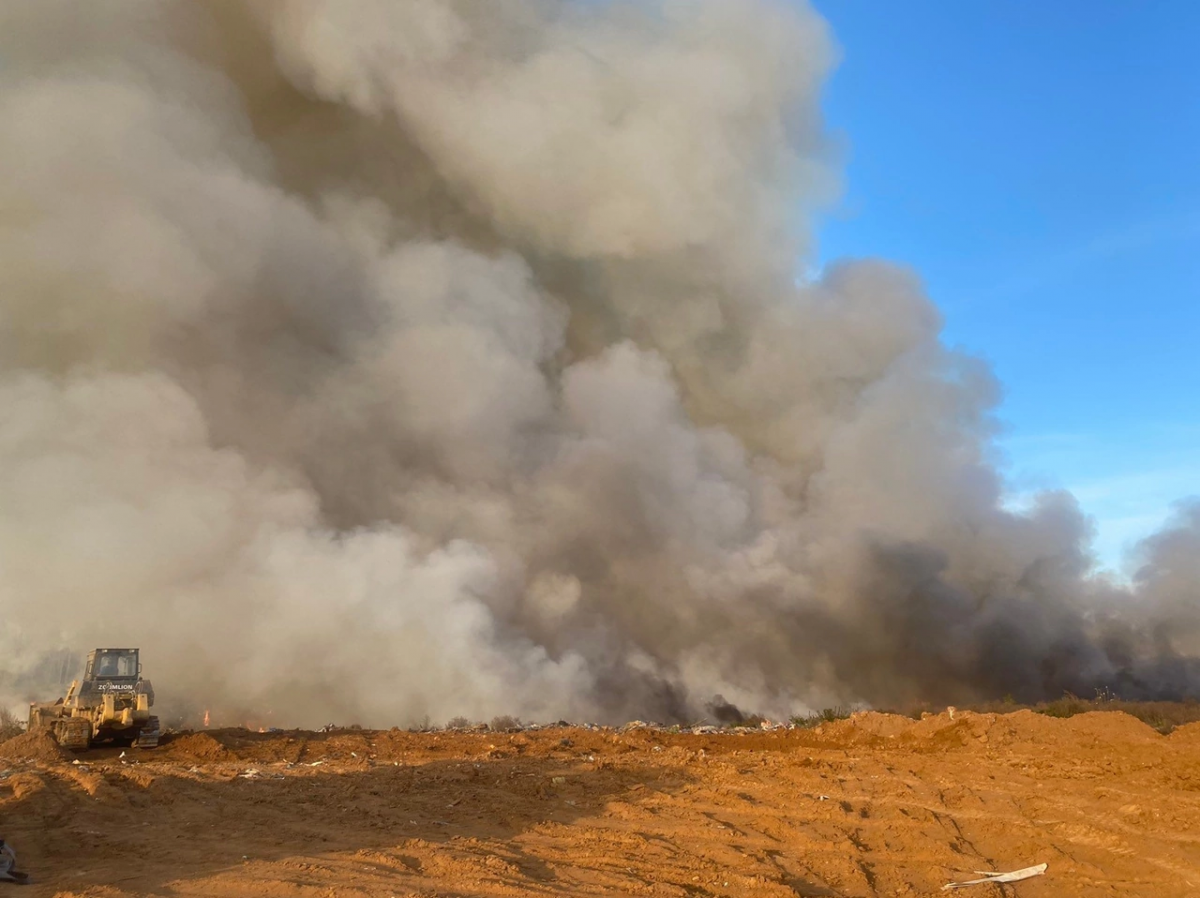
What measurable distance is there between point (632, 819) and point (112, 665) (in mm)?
17585

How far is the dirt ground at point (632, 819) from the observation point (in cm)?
909

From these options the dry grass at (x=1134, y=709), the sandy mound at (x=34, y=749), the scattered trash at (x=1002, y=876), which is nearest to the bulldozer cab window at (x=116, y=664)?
the sandy mound at (x=34, y=749)

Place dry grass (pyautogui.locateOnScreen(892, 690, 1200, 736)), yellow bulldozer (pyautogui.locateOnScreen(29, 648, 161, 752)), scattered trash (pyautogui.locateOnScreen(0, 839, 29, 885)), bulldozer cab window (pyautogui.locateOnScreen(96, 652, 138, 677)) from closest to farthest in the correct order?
scattered trash (pyautogui.locateOnScreen(0, 839, 29, 885)) → yellow bulldozer (pyautogui.locateOnScreen(29, 648, 161, 752)) → bulldozer cab window (pyautogui.locateOnScreen(96, 652, 138, 677)) → dry grass (pyautogui.locateOnScreen(892, 690, 1200, 736))

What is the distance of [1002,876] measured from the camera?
10.1 metres

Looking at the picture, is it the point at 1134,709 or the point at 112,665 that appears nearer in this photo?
the point at 112,665

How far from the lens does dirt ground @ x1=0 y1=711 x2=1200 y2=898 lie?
29.8 ft

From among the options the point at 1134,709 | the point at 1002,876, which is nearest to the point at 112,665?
the point at 1002,876

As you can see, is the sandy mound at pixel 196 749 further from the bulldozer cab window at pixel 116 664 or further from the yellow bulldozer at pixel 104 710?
the bulldozer cab window at pixel 116 664

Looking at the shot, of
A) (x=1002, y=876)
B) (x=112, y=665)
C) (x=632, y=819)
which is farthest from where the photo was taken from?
(x=112, y=665)

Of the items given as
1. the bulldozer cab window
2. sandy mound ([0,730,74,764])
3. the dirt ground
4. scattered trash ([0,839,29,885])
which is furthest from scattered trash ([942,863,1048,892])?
the bulldozer cab window

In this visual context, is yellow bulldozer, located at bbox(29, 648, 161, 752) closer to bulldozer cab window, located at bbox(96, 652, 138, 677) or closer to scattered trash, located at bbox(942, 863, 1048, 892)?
bulldozer cab window, located at bbox(96, 652, 138, 677)

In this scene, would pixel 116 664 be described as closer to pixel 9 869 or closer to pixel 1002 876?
pixel 9 869

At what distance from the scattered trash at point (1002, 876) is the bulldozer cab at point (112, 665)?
70.5 feet

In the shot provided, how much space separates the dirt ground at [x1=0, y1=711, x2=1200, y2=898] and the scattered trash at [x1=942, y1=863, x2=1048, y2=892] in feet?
0.49
